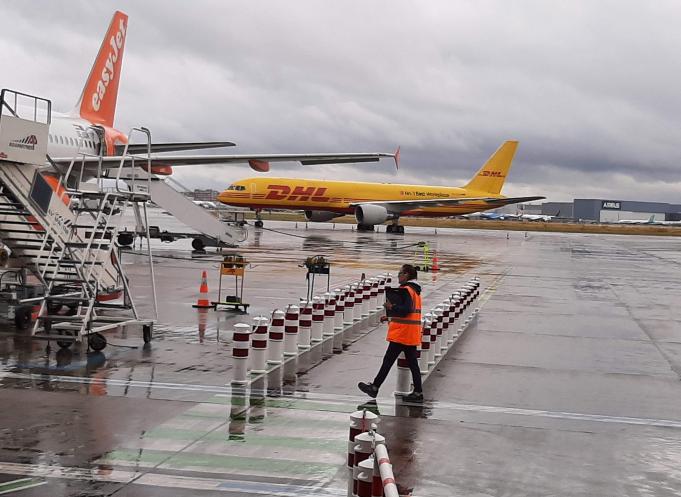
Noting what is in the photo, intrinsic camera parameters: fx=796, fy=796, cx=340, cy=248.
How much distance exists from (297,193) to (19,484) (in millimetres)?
52971

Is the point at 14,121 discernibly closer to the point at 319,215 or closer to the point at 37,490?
the point at 37,490

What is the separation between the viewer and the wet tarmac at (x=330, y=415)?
24.0 feet

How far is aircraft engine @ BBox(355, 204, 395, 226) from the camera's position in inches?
2292

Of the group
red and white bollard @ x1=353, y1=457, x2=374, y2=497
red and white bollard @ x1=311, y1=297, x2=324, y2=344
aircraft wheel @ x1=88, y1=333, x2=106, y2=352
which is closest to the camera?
red and white bollard @ x1=353, y1=457, x2=374, y2=497

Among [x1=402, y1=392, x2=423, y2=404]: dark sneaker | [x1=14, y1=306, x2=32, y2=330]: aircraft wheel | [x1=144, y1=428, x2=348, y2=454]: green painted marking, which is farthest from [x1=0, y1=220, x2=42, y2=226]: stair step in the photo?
[x1=402, y1=392, x2=423, y2=404]: dark sneaker

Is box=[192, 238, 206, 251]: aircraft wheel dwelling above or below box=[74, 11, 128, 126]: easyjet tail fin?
below

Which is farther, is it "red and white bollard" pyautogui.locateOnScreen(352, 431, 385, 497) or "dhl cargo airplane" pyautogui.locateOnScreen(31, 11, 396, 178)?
"dhl cargo airplane" pyautogui.locateOnScreen(31, 11, 396, 178)

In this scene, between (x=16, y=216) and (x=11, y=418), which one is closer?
(x=11, y=418)

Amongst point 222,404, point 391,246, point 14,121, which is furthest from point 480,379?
point 391,246

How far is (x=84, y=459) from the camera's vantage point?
7.56 metres

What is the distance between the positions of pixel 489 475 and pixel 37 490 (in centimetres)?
406

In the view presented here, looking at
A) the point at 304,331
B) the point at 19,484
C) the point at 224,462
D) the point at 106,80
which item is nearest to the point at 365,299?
the point at 304,331

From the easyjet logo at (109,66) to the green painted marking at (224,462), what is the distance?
28.8 m

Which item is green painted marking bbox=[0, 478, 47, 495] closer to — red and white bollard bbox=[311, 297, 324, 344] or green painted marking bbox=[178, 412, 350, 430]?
green painted marking bbox=[178, 412, 350, 430]
